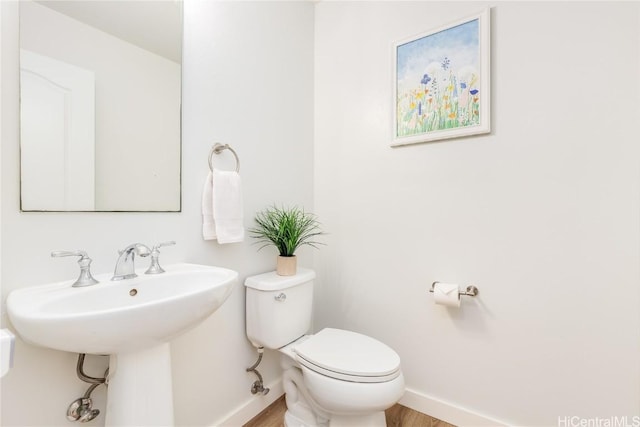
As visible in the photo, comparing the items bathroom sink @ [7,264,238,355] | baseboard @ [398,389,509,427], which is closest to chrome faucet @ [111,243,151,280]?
bathroom sink @ [7,264,238,355]

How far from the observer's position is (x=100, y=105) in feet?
3.23

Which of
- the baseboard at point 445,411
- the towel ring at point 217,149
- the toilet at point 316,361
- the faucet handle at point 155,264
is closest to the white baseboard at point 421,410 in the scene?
the baseboard at point 445,411

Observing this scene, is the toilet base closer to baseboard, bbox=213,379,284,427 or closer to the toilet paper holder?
baseboard, bbox=213,379,284,427

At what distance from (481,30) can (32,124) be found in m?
1.70

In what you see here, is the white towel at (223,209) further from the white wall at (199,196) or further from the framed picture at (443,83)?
the framed picture at (443,83)

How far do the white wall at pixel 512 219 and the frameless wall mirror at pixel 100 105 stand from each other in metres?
0.95

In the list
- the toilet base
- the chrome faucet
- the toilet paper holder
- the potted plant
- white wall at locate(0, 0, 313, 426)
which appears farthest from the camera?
the potted plant

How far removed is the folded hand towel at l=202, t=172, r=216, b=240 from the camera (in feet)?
4.06

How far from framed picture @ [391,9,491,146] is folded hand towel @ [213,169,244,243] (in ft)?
2.78

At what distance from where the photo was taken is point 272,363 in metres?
1.61

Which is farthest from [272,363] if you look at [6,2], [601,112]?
[601,112]

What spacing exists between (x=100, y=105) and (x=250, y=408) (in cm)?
146

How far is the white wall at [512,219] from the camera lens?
1080mm

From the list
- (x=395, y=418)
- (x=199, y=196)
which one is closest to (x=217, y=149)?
(x=199, y=196)
